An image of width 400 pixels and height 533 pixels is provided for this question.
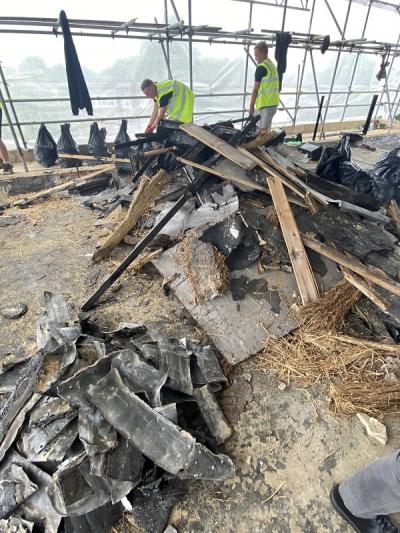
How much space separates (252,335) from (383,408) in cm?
118

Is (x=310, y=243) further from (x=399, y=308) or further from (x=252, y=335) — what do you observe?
(x=252, y=335)

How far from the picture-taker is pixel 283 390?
8.25ft

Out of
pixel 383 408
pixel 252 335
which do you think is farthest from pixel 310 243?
pixel 383 408

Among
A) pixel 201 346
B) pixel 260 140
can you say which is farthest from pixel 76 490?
pixel 260 140

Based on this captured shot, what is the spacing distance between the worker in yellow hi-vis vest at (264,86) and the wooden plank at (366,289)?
4173mm

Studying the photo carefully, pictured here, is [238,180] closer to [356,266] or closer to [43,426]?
[356,266]

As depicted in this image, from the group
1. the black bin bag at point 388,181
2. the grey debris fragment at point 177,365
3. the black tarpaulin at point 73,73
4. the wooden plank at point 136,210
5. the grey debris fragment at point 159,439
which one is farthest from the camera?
the black tarpaulin at point 73,73

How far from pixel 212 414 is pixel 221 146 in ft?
11.7

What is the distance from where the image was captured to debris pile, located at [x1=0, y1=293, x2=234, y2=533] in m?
1.82

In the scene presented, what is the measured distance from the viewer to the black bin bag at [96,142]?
24.3 ft

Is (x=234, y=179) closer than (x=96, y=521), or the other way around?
(x=96, y=521)

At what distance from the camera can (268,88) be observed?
22.0ft

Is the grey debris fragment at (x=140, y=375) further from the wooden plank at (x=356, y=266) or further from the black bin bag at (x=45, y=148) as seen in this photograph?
the black bin bag at (x=45, y=148)

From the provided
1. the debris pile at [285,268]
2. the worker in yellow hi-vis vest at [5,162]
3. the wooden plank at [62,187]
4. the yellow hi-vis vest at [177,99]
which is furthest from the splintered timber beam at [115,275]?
the worker in yellow hi-vis vest at [5,162]
